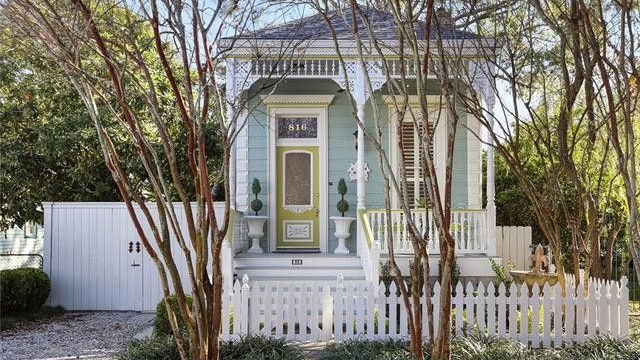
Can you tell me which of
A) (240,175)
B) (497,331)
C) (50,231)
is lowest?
(497,331)

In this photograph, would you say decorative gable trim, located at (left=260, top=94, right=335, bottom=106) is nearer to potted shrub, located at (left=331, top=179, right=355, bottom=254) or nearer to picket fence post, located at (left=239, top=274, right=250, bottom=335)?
potted shrub, located at (left=331, top=179, right=355, bottom=254)

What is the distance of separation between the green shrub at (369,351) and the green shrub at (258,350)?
389mm

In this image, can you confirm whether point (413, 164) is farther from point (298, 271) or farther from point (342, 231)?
point (298, 271)

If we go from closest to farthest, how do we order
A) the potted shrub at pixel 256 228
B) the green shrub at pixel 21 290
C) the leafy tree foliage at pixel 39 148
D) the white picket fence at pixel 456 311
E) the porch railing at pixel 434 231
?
the white picket fence at pixel 456 311 → the green shrub at pixel 21 290 → the porch railing at pixel 434 231 → the potted shrub at pixel 256 228 → the leafy tree foliage at pixel 39 148

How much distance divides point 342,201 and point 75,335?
5.37m

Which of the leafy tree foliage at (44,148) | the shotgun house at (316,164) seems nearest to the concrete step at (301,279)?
the shotgun house at (316,164)

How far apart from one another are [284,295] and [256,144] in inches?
203

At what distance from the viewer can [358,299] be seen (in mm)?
8617

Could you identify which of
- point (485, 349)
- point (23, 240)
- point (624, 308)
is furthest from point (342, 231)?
point (23, 240)

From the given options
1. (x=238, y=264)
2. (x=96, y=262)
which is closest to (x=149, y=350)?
(x=238, y=264)

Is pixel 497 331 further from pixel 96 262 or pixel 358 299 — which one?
pixel 96 262

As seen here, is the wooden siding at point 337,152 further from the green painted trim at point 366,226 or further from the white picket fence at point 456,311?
the white picket fence at point 456,311

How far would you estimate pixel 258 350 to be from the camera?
6805mm

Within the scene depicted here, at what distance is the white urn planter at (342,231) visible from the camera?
41.5 feet
